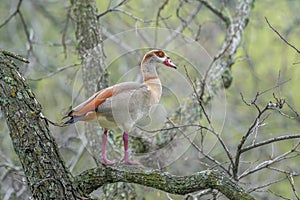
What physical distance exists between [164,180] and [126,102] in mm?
→ 553

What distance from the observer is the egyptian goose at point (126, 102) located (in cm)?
366

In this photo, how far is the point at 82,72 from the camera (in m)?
5.73

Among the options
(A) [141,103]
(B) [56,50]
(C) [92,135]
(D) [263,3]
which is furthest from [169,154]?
(B) [56,50]

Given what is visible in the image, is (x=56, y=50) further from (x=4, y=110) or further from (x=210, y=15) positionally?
(x=4, y=110)

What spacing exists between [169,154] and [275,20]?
6.84m

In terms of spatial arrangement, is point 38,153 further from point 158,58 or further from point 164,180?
point 158,58

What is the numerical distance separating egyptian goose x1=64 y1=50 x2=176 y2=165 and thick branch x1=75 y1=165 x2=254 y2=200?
0.31m

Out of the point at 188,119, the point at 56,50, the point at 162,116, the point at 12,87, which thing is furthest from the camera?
the point at 56,50

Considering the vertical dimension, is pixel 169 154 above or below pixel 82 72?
below

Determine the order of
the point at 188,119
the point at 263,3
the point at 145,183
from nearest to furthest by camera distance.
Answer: the point at 145,183 < the point at 188,119 < the point at 263,3

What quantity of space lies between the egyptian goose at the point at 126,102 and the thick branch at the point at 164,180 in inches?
12.1

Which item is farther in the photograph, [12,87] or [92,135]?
[92,135]

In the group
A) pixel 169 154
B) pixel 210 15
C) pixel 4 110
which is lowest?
pixel 4 110

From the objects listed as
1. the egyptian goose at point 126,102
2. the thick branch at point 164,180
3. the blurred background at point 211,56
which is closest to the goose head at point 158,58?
the egyptian goose at point 126,102
